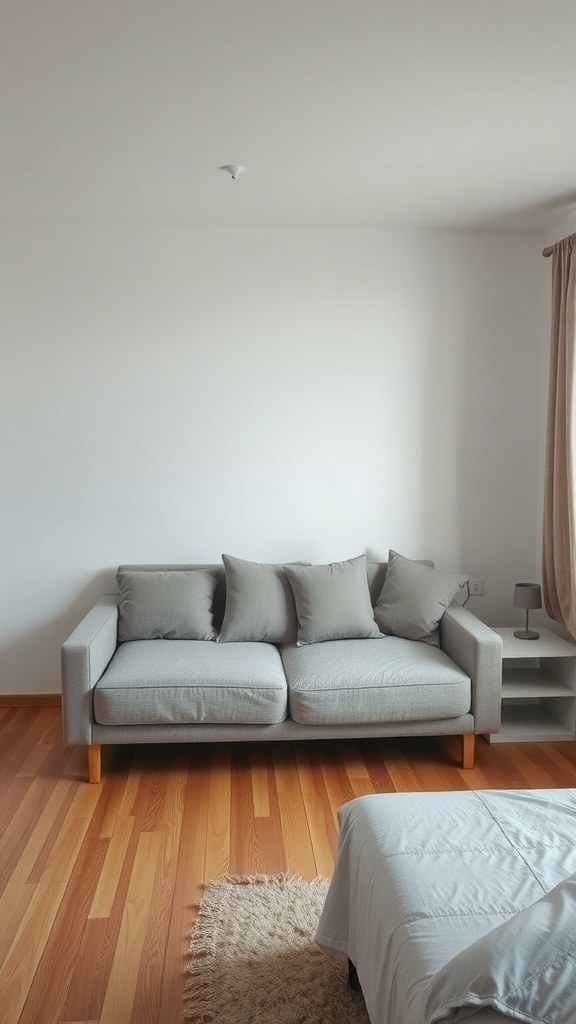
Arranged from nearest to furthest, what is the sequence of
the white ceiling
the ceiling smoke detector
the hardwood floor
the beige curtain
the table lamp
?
the white ceiling < the hardwood floor < the ceiling smoke detector < the beige curtain < the table lamp

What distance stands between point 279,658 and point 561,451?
67.2 inches

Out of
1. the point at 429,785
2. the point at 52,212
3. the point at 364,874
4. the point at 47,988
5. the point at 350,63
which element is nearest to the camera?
the point at 364,874

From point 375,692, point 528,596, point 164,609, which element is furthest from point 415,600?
point 164,609

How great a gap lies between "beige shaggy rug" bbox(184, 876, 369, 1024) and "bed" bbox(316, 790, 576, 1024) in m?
0.18

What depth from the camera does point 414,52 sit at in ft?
8.12

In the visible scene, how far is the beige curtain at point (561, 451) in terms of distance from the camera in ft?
13.4

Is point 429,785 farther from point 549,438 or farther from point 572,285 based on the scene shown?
point 572,285

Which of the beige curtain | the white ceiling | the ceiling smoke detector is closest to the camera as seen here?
the white ceiling

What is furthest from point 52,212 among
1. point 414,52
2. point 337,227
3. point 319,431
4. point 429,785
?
point 429,785

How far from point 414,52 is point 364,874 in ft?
7.40

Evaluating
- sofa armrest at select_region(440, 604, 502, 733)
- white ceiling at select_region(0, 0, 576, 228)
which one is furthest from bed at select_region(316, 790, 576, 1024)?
white ceiling at select_region(0, 0, 576, 228)

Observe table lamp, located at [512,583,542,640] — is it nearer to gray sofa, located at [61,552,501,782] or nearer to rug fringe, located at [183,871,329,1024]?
gray sofa, located at [61,552,501,782]

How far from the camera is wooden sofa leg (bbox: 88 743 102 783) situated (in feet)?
12.3

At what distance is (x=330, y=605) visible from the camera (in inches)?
167
